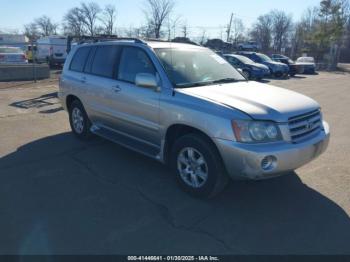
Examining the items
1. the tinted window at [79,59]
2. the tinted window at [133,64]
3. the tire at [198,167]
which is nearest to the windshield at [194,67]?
the tinted window at [133,64]

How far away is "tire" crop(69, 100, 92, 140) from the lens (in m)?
6.35

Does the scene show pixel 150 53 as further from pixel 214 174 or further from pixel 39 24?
pixel 39 24

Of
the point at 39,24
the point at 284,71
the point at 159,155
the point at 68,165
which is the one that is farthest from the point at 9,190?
the point at 39,24

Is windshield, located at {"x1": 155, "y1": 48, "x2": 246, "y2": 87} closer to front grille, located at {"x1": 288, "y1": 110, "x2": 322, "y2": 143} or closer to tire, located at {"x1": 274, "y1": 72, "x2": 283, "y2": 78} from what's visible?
front grille, located at {"x1": 288, "y1": 110, "x2": 322, "y2": 143}

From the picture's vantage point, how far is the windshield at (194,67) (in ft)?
→ 14.9

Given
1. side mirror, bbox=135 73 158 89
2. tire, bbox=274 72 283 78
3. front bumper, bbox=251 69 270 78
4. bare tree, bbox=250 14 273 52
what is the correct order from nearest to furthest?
side mirror, bbox=135 73 158 89
front bumper, bbox=251 69 270 78
tire, bbox=274 72 283 78
bare tree, bbox=250 14 273 52

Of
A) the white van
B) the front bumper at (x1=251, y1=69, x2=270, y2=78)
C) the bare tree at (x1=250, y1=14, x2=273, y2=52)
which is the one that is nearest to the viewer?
the front bumper at (x1=251, y1=69, x2=270, y2=78)

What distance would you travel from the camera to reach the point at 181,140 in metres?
4.18

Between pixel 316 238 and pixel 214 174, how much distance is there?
1.23 m

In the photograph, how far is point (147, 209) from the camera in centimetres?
392

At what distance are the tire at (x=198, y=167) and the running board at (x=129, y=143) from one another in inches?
15.1

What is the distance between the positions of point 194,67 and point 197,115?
1210 millimetres

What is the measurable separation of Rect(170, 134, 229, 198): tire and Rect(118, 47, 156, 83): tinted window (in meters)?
1.15

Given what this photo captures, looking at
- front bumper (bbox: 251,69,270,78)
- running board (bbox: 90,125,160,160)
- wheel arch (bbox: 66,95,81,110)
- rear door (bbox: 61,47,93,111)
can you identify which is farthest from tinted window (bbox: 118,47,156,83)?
front bumper (bbox: 251,69,270,78)
